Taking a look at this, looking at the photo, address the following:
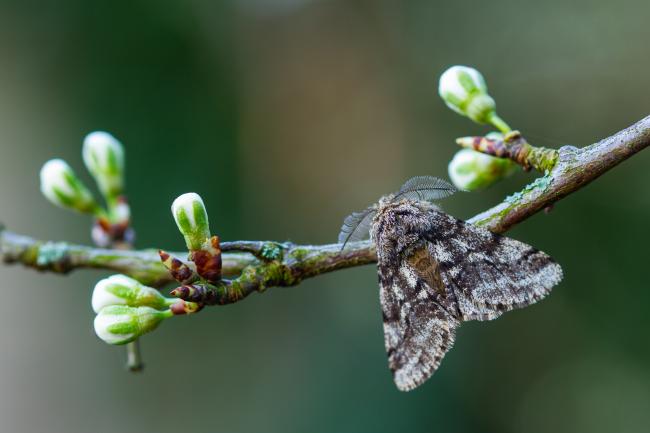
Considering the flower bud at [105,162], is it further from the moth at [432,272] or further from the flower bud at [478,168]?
the flower bud at [478,168]

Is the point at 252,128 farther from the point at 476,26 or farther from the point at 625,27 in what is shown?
the point at 625,27

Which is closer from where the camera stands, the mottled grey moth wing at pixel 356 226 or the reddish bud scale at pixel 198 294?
the reddish bud scale at pixel 198 294

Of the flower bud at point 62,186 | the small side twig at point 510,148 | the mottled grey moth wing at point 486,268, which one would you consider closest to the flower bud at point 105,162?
the flower bud at point 62,186

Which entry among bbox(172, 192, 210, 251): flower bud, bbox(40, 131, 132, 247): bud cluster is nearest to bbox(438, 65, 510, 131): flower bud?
bbox(172, 192, 210, 251): flower bud

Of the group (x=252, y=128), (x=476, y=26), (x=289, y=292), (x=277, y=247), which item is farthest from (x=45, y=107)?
(x=277, y=247)

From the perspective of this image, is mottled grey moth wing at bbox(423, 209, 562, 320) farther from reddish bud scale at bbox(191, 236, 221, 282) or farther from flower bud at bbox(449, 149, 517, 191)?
reddish bud scale at bbox(191, 236, 221, 282)

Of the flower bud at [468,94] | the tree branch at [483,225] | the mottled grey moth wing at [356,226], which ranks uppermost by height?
the flower bud at [468,94]

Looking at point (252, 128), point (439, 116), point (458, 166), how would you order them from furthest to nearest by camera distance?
point (252, 128), point (439, 116), point (458, 166)
